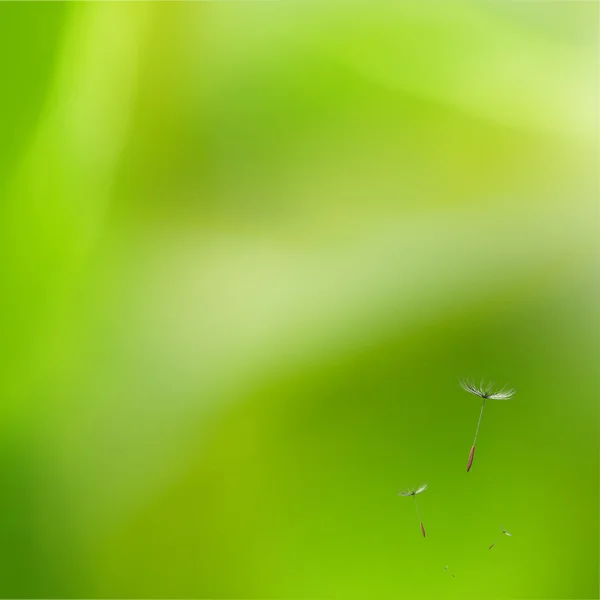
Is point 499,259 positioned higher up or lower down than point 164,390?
higher up

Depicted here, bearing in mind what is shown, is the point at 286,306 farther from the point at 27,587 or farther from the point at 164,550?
the point at 27,587

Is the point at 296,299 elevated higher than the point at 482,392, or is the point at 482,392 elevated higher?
the point at 296,299

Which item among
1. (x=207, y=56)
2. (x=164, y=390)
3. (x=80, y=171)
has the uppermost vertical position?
(x=207, y=56)

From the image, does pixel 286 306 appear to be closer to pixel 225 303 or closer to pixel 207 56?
pixel 225 303

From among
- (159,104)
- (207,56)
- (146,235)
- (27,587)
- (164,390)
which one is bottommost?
(27,587)

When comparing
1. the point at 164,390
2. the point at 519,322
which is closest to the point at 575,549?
the point at 519,322

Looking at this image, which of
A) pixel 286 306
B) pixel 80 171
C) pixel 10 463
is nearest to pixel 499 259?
pixel 286 306
